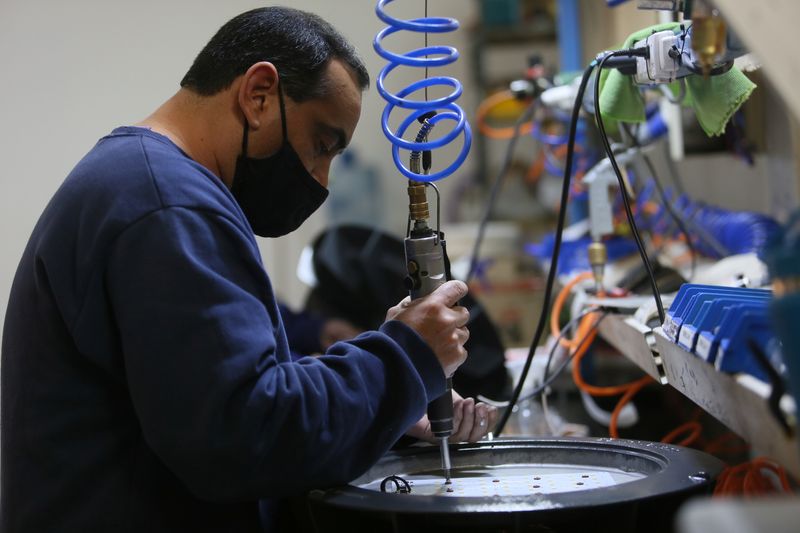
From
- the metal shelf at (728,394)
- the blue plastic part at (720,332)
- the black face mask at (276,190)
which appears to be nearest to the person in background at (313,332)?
the black face mask at (276,190)

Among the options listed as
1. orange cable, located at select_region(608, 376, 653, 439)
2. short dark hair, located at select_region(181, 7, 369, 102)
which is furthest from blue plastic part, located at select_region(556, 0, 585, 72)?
short dark hair, located at select_region(181, 7, 369, 102)

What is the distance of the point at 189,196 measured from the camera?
102cm

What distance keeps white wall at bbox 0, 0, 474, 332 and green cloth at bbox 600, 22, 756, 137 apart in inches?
80.0

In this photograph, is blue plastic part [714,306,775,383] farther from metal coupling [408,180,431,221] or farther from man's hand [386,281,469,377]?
metal coupling [408,180,431,221]

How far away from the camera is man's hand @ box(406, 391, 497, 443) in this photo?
52.1 inches

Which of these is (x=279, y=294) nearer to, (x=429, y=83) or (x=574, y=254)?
(x=574, y=254)

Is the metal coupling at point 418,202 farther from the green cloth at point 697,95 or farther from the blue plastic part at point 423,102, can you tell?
the green cloth at point 697,95

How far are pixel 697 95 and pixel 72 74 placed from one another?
2915 mm

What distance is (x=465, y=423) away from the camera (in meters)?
1.33

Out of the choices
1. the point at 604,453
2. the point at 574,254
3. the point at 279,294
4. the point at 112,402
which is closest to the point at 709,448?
the point at 574,254

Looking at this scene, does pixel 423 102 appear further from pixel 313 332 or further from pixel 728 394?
pixel 313 332

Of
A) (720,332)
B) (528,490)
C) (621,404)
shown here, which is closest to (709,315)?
(720,332)

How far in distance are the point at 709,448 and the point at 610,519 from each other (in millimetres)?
1346

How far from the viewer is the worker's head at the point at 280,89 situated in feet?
4.02
